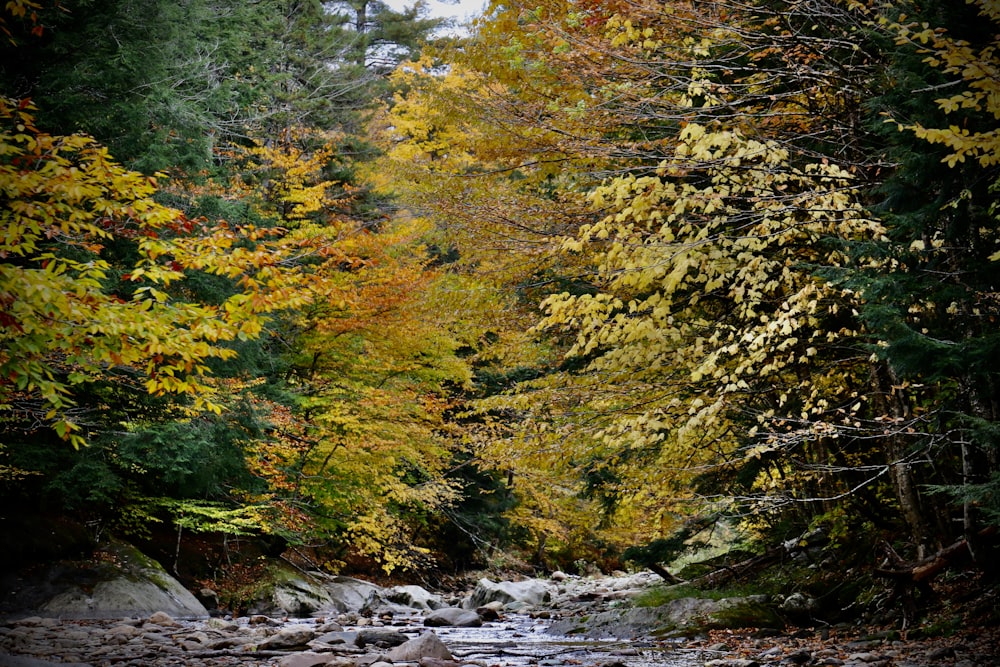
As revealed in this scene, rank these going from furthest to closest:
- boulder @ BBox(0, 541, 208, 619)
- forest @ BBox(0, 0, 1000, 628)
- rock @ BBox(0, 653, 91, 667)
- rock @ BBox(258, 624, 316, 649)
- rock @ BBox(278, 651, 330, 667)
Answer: boulder @ BBox(0, 541, 208, 619) → rock @ BBox(258, 624, 316, 649) → rock @ BBox(278, 651, 330, 667) → rock @ BBox(0, 653, 91, 667) → forest @ BBox(0, 0, 1000, 628)

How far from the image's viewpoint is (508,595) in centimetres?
1526

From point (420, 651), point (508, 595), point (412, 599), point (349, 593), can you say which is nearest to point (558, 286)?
point (420, 651)

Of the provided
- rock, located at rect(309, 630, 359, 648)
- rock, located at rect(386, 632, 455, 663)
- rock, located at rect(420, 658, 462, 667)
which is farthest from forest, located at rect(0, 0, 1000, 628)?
rock, located at rect(309, 630, 359, 648)

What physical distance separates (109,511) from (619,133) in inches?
470

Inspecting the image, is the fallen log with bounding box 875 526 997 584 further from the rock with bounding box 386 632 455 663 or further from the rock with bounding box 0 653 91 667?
the rock with bounding box 0 653 91 667

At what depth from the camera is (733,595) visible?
9.76 m

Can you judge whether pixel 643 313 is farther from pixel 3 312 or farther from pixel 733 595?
pixel 3 312

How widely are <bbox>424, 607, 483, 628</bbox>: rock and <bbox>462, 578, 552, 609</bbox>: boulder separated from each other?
88.4 inches

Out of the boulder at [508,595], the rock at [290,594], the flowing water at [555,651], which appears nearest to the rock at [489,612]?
the boulder at [508,595]

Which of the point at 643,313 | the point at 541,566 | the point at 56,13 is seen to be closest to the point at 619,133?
the point at 643,313

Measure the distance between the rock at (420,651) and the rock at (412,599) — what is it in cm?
759

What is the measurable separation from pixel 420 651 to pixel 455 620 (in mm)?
4683

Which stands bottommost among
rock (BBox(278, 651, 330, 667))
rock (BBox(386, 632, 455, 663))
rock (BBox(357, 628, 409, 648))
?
rock (BBox(357, 628, 409, 648))

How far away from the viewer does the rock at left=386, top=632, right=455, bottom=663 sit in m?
7.89
